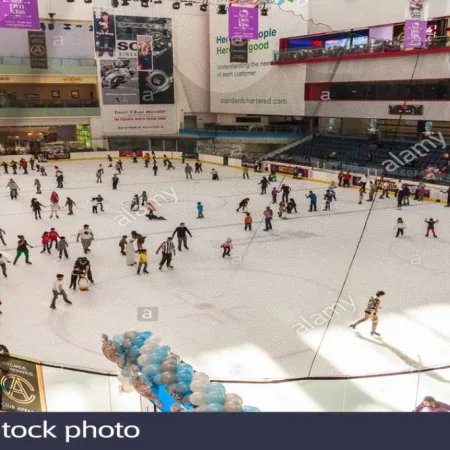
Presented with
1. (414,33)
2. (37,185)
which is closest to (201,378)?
(414,33)

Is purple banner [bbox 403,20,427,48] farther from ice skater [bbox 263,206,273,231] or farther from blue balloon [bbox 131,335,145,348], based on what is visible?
blue balloon [bbox 131,335,145,348]

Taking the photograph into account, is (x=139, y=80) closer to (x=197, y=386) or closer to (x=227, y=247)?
(x=227, y=247)

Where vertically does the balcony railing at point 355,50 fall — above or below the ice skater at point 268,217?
above

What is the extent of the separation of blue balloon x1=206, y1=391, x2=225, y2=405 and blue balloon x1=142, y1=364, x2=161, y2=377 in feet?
3.41

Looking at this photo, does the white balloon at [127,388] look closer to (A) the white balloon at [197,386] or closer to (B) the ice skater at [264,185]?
(A) the white balloon at [197,386]

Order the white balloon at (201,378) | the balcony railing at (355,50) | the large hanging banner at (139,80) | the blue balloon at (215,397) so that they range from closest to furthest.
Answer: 1. the blue balloon at (215,397)
2. the white balloon at (201,378)
3. the balcony railing at (355,50)
4. the large hanging banner at (139,80)

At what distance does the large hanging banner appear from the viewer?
1638 inches

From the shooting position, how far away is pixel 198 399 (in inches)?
221

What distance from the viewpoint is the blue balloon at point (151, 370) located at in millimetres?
Answer: 6391

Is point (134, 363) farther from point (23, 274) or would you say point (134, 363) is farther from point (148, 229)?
point (148, 229)

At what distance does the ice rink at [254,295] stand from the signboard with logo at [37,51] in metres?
16.4

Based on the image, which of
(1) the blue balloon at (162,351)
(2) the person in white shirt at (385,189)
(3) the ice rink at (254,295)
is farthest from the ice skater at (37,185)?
(1) the blue balloon at (162,351)

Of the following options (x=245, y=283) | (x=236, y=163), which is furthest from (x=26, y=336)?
(x=236, y=163)
